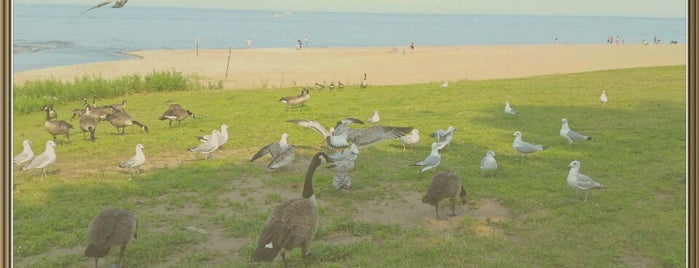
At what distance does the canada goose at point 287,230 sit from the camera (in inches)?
286

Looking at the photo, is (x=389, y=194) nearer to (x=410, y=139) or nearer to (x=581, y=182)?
(x=581, y=182)

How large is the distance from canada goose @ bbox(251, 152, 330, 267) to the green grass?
1.92ft

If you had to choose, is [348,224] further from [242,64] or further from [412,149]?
[242,64]

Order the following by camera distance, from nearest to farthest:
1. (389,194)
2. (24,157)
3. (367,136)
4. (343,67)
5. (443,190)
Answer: (443,190)
(389,194)
(24,157)
(367,136)
(343,67)

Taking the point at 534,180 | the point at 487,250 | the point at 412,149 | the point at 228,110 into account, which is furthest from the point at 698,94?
the point at 228,110

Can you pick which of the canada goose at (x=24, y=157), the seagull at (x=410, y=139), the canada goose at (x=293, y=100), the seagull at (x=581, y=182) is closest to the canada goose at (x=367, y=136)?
the seagull at (x=410, y=139)

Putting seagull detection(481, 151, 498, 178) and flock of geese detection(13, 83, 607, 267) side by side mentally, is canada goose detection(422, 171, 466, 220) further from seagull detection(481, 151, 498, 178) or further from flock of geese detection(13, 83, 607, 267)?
seagull detection(481, 151, 498, 178)

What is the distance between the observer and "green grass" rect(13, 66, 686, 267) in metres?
8.40

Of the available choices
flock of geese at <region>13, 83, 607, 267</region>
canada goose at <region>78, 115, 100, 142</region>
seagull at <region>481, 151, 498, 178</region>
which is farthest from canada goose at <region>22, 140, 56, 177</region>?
seagull at <region>481, 151, 498, 178</region>

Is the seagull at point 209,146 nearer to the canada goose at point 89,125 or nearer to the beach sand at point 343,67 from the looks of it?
the canada goose at point 89,125

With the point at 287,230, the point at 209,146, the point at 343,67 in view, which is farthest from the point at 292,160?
the point at 343,67

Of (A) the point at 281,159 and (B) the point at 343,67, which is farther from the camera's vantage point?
(B) the point at 343,67

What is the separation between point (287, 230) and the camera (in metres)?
7.52

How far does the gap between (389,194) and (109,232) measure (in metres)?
5.53
